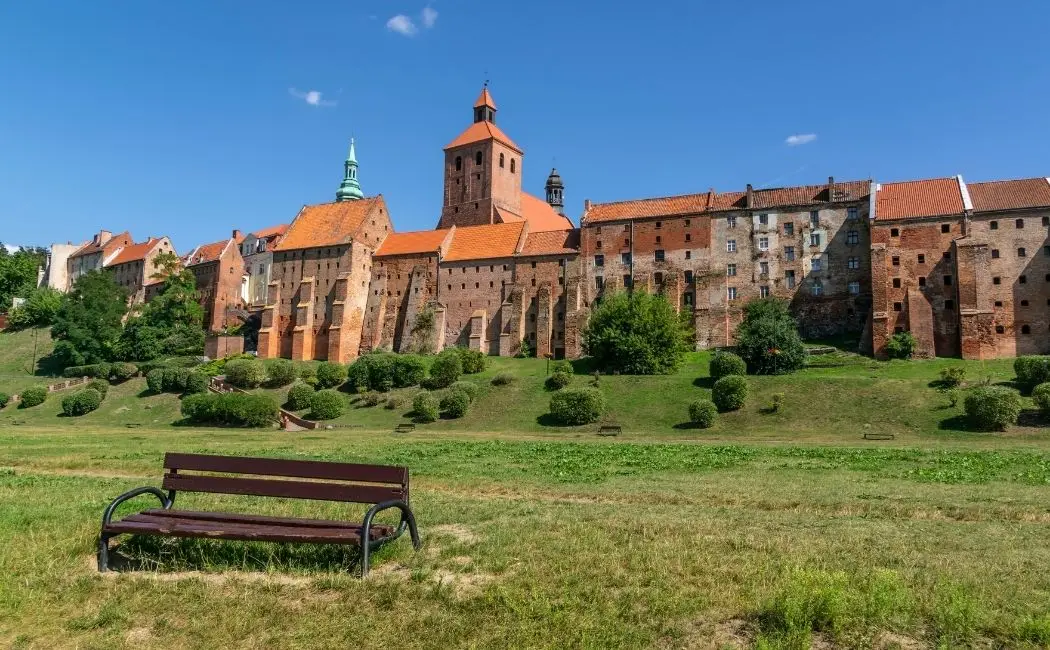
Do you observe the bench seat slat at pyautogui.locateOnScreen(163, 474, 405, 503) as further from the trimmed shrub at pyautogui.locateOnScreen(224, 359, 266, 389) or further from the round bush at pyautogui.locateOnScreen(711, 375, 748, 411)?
the trimmed shrub at pyautogui.locateOnScreen(224, 359, 266, 389)

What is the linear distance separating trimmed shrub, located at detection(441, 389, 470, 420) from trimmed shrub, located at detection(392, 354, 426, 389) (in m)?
7.69

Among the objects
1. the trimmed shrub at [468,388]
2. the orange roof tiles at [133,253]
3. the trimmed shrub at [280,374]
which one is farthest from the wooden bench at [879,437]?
the orange roof tiles at [133,253]

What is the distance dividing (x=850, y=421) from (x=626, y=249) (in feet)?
98.8

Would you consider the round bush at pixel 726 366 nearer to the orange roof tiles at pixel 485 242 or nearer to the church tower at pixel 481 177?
the orange roof tiles at pixel 485 242

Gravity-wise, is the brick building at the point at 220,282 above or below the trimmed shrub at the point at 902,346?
above

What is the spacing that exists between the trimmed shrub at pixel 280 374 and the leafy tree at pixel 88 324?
2329 cm

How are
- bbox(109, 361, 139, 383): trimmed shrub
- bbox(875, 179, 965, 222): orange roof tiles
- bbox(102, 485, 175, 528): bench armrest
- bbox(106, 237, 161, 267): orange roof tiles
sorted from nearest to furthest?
bbox(102, 485, 175, 528): bench armrest, bbox(875, 179, 965, 222): orange roof tiles, bbox(109, 361, 139, 383): trimmed shrub, bbox(106, 237, 161, 267): orange roof tiles

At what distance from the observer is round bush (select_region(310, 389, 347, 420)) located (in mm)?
43219

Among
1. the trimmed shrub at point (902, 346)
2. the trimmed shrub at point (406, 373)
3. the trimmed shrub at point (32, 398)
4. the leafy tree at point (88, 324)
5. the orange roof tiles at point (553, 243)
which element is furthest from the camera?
the leafy tree at point (88, 324)

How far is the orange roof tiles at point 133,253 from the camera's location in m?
88.1

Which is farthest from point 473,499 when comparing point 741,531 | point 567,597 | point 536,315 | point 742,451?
point 536,315

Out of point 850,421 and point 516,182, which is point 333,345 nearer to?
A: point 516,182

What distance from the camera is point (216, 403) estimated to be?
4222 centimetres

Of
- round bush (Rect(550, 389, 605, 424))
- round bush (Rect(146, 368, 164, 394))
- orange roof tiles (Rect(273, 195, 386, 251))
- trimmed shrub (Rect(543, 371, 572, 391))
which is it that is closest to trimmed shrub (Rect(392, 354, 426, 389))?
trimmed shrub (Rect(543, 371, 572, 391))
